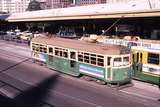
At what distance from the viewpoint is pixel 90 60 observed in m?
23.4

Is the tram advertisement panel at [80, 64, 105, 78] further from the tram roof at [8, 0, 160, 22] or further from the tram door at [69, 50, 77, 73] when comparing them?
the tram roof at [8, 0, 160, 22]

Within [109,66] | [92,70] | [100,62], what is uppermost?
[100,62]

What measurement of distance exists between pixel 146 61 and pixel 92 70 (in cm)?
379

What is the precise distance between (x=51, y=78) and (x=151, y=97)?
891 centimetres

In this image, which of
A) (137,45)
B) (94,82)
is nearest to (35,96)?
(94,82)

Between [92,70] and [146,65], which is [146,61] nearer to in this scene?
[146,65]

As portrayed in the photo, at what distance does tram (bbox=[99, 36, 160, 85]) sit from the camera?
2239cm

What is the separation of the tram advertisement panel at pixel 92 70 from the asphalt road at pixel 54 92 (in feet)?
2.59

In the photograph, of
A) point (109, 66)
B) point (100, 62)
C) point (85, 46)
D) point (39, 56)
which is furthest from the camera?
point (39, 56)

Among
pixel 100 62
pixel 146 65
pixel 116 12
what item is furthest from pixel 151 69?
pixel 116 12

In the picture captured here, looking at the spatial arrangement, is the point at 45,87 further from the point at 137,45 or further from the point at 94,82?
the point at 137,45

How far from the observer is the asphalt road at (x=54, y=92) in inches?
750

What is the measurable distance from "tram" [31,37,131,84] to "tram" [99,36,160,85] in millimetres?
1091

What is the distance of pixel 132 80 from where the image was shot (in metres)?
24.5
